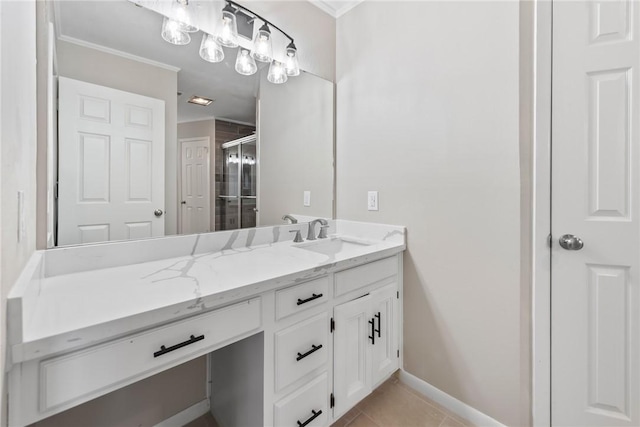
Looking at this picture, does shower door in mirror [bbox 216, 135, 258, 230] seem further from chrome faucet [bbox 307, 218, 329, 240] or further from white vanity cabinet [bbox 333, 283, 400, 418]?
white vanity cabinet [bbox 333, 283, 400, 418]

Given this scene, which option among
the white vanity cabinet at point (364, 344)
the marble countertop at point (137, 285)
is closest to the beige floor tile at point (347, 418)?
the white vanity cabinet at point (364, 344)

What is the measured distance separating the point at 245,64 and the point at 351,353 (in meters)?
1.64

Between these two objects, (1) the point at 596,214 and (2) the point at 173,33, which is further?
(2) the point at 173,33

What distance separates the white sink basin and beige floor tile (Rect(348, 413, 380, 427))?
0.86 m

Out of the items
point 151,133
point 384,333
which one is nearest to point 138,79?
point 151,133

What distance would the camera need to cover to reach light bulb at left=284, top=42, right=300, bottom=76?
1.75 meters

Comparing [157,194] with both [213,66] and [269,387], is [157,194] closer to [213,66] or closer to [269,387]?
[213,66]

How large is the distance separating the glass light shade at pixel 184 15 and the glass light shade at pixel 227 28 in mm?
138

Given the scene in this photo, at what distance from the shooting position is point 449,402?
149 cm

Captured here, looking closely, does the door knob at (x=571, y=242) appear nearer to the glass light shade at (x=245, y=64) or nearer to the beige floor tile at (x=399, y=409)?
the beige floor tile at (x=399, y=409)

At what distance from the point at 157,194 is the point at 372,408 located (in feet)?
5.04

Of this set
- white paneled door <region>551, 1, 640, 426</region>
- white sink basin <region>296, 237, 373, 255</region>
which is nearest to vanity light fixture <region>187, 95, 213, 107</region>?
white sink basin <region>296, 237, 373, 255</region>

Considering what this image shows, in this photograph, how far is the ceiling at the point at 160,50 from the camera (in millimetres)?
1101

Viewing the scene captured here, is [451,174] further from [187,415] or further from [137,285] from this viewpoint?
[187,415]
